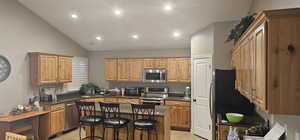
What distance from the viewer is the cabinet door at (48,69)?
5424 millimetres

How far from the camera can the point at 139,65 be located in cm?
701

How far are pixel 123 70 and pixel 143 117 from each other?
313cm

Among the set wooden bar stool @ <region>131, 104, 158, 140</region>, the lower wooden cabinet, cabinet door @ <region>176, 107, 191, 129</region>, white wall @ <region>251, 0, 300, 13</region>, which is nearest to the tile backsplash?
cabinet door @ <region>176, 107, 191, 129</region>

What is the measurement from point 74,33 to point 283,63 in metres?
6.29

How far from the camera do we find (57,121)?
5.47 metres

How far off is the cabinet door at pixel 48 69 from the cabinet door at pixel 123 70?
219cm

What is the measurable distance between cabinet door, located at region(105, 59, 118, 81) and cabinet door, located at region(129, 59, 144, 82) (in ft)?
1.98

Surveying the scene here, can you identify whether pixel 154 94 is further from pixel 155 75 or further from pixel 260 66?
pixel 260 66

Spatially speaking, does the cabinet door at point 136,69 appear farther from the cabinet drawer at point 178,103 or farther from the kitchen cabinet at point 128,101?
the cabinet drawer at point 178,103

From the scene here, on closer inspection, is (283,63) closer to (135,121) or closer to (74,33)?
(135,121)

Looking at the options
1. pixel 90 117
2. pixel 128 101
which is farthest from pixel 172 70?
pixel 90 117

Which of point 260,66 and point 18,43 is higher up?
point 18,43

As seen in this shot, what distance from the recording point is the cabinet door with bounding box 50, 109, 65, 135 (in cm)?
531

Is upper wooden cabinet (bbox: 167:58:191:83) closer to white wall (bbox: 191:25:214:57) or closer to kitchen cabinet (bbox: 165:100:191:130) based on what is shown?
white wall (bbox: 191:25:214:57)
